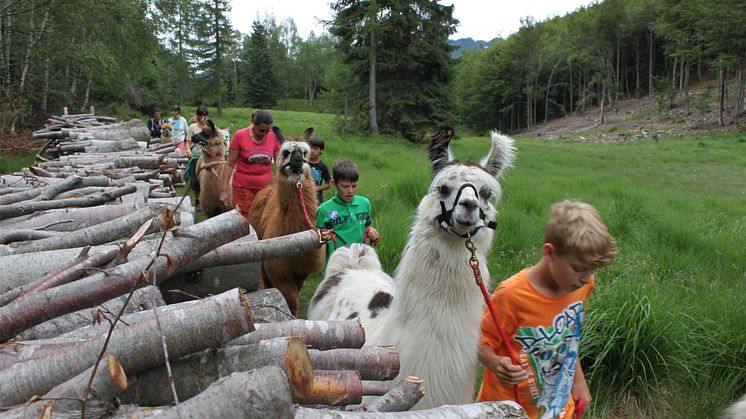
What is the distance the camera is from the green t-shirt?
4.51m

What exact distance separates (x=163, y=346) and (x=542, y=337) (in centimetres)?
167

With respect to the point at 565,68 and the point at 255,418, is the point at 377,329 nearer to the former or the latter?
the point at 255,418

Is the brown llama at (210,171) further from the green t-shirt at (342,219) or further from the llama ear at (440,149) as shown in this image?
the llama ear at (440,149)

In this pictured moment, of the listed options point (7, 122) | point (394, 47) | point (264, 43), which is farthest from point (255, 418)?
point (264, 43)

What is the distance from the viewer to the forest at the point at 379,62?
63.6 feet

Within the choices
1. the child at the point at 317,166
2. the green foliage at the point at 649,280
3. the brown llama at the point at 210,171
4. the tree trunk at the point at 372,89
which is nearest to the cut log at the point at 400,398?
the green foliage at the point at 649,280

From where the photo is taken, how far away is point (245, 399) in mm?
1187

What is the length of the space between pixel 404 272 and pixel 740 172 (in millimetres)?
16517

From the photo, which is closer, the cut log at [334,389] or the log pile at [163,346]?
the log pile at [163,346]

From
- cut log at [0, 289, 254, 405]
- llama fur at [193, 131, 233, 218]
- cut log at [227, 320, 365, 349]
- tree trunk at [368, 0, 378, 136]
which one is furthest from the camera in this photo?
tree trunk at [368, 0, 378, 136]

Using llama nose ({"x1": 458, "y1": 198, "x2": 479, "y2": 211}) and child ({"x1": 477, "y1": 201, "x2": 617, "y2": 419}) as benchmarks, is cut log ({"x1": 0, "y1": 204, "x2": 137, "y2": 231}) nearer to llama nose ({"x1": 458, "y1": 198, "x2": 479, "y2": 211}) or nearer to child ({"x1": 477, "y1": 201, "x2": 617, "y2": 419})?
llama nose ({"x1": 458, "y1": 198, "x2": 479, "y2": 211})

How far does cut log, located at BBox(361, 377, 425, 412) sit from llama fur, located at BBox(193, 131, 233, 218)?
20.3 ft

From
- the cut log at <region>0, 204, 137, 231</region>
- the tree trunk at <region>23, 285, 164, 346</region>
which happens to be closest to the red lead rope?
the tree trunk at <region>23, 285, 164, 346</region>

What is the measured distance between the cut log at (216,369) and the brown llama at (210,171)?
624 centimetres
